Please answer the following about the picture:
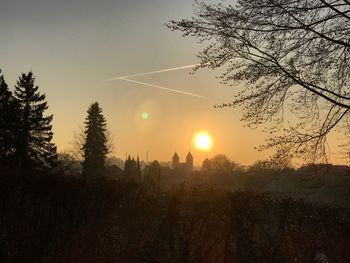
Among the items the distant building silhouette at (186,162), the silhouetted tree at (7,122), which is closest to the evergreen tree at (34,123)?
the silhouetted tree at (7,122)

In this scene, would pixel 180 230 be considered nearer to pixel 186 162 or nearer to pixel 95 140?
pixel 95 140

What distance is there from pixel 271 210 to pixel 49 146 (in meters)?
44.4

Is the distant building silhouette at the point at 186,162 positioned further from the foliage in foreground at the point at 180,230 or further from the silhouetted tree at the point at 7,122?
the foliage in foreground at the point at 180,230

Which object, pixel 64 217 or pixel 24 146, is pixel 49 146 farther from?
pixel 64 217

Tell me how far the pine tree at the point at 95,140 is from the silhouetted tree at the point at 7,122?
22.2m

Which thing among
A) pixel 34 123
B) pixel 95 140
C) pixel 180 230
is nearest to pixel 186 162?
pixel 95 140

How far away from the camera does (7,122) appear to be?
4028 cm

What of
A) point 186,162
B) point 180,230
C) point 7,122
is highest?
point 186,162

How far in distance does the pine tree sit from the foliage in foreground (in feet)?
185

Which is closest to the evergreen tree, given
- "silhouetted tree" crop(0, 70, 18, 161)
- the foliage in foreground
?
"silhouetted tree" crop(0, 70, 18, 161)

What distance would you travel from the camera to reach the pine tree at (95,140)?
65750mm

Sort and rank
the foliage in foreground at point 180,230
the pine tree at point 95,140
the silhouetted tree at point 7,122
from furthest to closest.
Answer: the pine tree at point 95,140 < the silhouetted tree at point 7,122 < the foliage in foreground at point 180,230

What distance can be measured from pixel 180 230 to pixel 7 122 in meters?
36.0

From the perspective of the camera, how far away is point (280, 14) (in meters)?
9.80
